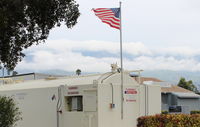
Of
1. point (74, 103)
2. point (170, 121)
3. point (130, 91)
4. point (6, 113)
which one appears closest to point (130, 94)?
point (130, 91)

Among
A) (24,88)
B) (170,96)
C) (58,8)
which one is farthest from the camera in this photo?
(170,96)

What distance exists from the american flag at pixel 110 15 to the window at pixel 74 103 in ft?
9.75

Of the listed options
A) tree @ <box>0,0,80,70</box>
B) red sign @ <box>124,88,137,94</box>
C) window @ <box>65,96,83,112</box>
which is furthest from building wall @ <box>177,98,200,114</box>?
tree @ <box>0,0,80,70</box>

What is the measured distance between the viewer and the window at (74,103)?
12.7m

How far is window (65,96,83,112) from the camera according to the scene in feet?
→ 41.7

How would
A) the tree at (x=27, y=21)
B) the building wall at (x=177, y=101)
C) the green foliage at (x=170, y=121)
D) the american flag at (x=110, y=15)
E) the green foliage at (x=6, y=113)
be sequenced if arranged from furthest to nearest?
the building wall at (x=177, y=101), the american flag at (x=110, y=15), the green foliage at (x=170, y=121), the green foliage at (x=6, y=113), the tree at (x=27, y=21)

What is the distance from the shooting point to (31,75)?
87.5 ft

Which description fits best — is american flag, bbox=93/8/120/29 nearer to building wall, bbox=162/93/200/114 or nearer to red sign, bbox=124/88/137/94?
red sign, bbox=124/88/137/94

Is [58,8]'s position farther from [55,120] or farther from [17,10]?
[55,120]

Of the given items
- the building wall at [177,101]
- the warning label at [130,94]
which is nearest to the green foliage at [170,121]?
the warning label at [130,94]

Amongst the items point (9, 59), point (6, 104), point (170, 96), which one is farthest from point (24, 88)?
point (170, 96)

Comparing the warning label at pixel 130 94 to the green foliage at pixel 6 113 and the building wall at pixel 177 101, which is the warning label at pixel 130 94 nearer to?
the green foliage at pixel 6 113

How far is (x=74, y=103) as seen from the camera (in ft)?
42.5

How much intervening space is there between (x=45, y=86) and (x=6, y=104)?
301 cm
